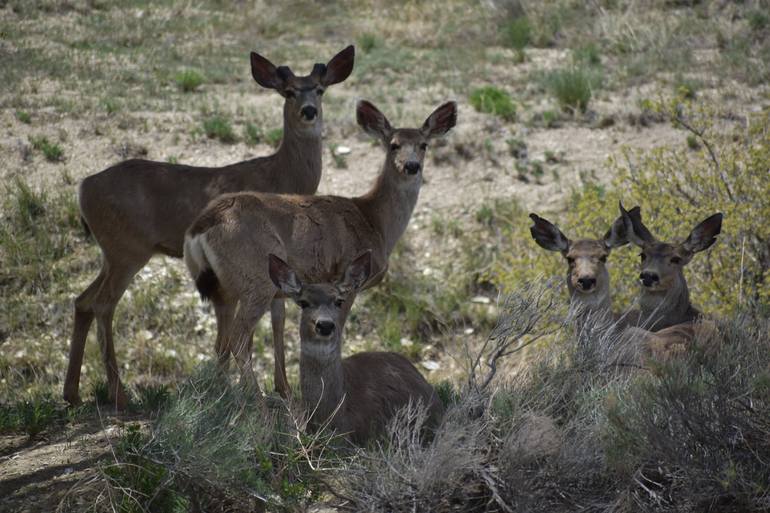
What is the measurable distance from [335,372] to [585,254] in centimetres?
243

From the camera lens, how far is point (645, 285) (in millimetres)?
8789

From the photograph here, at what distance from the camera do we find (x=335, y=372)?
6988mm

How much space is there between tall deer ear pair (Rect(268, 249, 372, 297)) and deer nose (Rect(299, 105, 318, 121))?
2.27 metres

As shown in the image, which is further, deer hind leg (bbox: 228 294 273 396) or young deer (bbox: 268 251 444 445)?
deer hind leg (bbox: 228 294 273 396)

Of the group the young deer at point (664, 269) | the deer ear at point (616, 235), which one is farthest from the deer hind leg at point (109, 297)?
the young deer at point (664, 269)

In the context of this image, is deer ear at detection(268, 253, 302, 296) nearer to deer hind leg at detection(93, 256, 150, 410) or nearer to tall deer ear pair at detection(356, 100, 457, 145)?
deer hind leg at detection(93, 256, 150, 410)

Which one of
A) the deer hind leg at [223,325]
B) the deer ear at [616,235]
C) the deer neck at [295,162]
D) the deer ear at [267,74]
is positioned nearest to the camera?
the deer hind leg at [223,325]

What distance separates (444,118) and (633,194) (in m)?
2.89

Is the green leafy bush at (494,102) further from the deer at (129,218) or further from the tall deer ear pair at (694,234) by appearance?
the deer at (129,218)

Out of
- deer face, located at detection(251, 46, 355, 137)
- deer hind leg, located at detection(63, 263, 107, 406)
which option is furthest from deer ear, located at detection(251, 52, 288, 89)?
deer hind leg, located at detection(63, 263, 107, 406)

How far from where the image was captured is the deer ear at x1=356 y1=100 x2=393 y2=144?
906cm

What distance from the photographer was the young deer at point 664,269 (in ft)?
28.7

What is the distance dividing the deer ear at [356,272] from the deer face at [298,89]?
239 cm

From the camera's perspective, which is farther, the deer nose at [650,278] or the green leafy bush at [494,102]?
the green leafy bush at [494,102]
